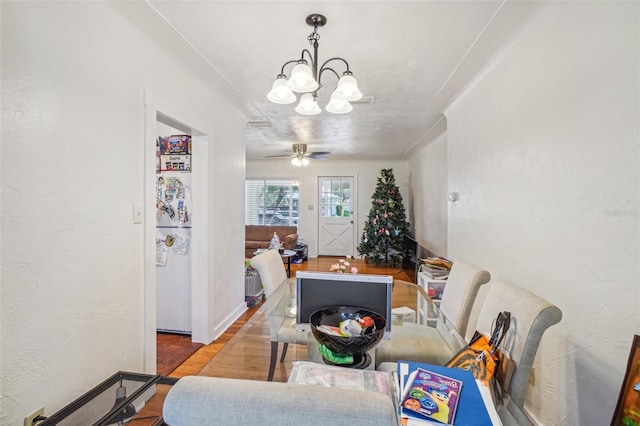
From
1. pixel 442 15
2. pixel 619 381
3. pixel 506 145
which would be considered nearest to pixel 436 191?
pixel 506 145

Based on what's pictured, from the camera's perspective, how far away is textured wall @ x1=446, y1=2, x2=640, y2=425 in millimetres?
1121

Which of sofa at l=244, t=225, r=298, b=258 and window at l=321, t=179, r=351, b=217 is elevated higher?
window at l=321, t=179, r=351, b=217

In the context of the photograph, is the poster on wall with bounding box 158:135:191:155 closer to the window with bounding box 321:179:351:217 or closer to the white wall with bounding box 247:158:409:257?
the white wall with bounding box 247:158:409:257

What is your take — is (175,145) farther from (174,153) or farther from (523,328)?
(523,328)

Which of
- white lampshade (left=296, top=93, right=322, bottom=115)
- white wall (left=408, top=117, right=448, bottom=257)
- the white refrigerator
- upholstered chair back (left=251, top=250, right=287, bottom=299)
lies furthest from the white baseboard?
white wall (left=408, top=117, right=448, bottom=257)

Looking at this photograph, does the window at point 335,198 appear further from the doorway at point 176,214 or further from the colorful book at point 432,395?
the colorful book at point 432,395

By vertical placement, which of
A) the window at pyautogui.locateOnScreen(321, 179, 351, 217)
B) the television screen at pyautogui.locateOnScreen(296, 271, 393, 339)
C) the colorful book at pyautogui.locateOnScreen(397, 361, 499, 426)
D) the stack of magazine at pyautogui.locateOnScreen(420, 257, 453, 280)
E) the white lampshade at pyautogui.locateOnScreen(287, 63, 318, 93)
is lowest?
the stack of magazine at pyautogui.locateOnScreen(420, 257, 453, 280)

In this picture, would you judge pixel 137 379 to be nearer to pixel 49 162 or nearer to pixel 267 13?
pixel 49 162

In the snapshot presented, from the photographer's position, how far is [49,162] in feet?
4.04

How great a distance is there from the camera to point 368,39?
1.86m

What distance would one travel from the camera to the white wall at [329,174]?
698cm

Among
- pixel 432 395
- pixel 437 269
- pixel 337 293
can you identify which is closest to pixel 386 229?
pixel 437 269

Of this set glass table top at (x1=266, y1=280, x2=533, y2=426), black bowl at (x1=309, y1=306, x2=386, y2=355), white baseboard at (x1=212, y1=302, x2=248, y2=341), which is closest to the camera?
black bowl at (x1=309, y1=306, x2=386, y2=355)

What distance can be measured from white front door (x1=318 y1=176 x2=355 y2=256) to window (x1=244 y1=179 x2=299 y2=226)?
2.24ft
